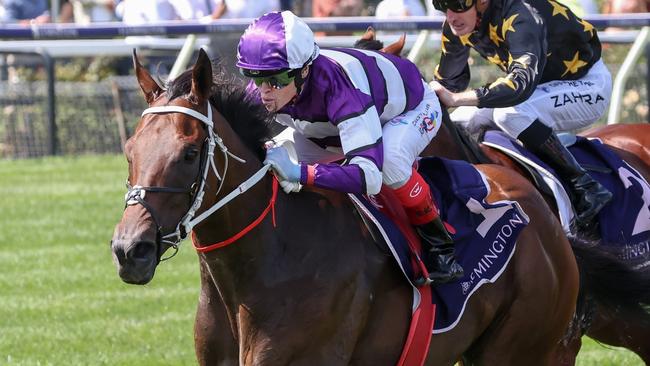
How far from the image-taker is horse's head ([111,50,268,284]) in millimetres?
4168

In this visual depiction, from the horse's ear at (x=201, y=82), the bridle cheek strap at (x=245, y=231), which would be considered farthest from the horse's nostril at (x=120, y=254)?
the horse's ear at (x=201, y=82)

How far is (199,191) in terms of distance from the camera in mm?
4395

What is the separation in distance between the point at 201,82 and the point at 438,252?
1.18m

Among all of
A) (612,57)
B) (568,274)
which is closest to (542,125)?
(568,274)

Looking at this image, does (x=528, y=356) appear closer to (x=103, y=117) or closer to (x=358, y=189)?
(x=358, y=189)

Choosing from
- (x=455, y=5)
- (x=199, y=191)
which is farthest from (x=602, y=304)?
(x=199, y=191)

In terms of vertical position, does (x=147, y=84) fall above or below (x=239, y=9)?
above

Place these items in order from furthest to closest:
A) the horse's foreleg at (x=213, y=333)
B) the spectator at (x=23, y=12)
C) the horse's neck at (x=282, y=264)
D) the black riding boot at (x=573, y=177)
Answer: the spectator at (x=23, y=12) < the black riding boot at (x=573, y=177) < the horse's foreleg at (x=213, y=333) < the horse's neck at (x=282, y=264)

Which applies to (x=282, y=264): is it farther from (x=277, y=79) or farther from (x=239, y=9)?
(x=239, y=9)

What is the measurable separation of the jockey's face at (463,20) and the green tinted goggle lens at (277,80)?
1.58 metres

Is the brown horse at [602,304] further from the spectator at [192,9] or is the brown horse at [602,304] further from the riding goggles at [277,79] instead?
the spectator at [192,9]

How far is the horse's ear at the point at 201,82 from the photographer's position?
4.48m

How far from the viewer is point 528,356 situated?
5.47m

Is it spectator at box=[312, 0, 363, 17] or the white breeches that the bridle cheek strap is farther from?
spectator at box=[312, 0, 363, 17]
